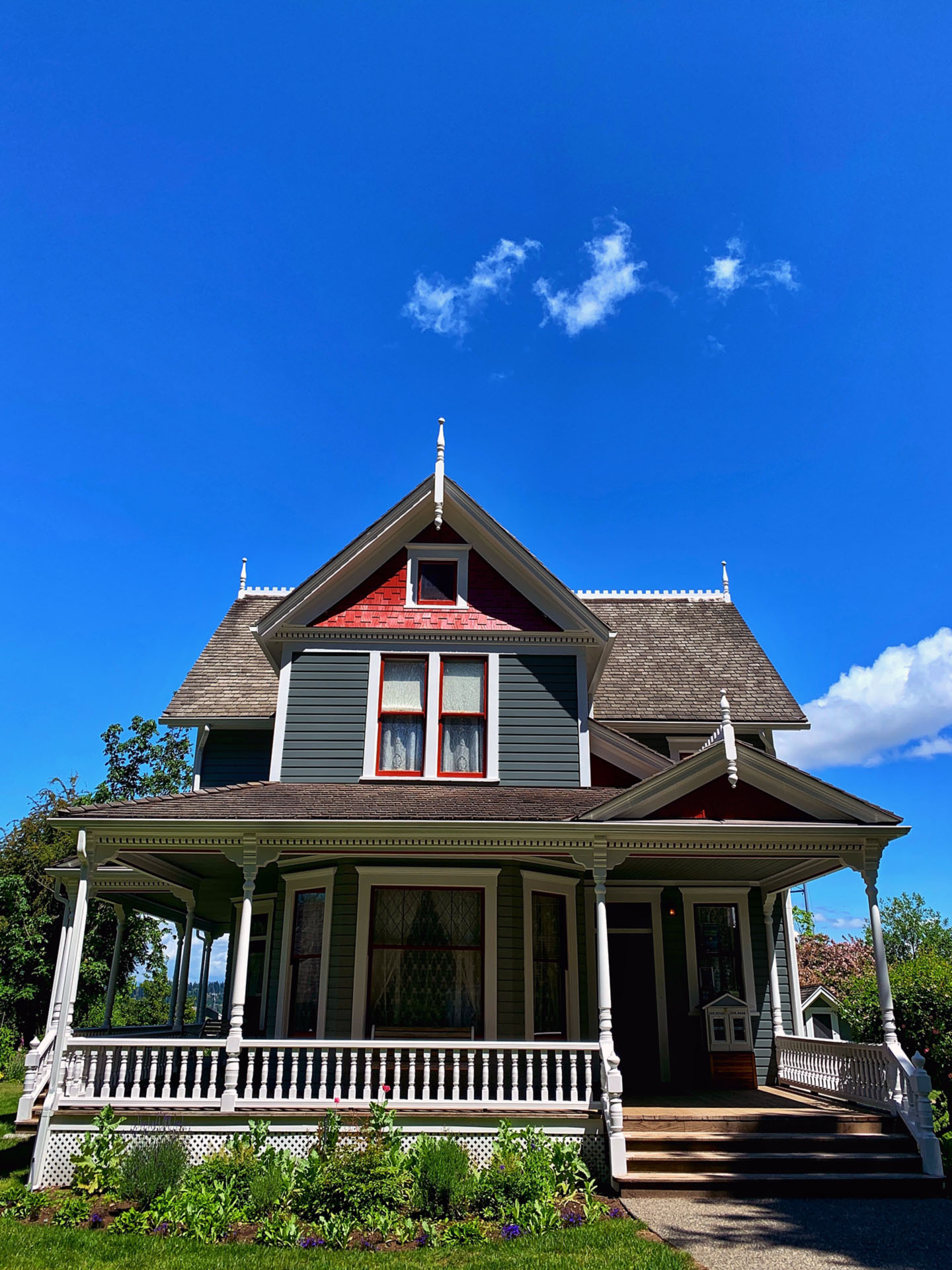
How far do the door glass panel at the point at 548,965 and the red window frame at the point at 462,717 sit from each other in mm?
1932

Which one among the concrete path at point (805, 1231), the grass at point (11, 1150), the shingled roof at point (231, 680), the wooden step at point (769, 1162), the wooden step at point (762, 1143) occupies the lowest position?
the grass at point (11, 1150)

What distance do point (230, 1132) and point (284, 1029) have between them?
7.73ft

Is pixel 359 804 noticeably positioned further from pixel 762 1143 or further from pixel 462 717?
pixel 762 1143

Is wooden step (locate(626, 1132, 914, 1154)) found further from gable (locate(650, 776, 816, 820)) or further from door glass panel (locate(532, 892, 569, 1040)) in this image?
gable (locate(650, 776, 816, 820))

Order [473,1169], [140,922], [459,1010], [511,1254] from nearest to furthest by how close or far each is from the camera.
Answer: [511,1254] < [473,1169] < [459,1010] < [140,922]

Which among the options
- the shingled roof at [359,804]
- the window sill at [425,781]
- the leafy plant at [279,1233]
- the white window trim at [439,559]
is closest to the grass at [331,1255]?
the leafy plant at [279,1233]

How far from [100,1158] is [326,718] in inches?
238

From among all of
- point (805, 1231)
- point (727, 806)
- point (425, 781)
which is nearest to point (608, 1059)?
point (805, 1231)

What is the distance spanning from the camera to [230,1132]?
9.77 m

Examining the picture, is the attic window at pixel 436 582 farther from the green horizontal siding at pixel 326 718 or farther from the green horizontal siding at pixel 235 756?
the green horizontal siding at pixel 235 756

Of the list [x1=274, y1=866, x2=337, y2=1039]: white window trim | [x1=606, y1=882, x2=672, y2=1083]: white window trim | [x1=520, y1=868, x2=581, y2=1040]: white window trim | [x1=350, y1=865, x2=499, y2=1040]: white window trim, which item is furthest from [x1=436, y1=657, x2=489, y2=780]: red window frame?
[x1=606, y1=882, x2=672, y2=1083]: white window trim

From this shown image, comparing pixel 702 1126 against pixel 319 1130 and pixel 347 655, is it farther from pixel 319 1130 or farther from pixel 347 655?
pixel 347 655

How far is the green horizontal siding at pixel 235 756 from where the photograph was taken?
1564cm

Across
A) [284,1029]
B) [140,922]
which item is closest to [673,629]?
[284,1029]
